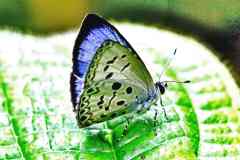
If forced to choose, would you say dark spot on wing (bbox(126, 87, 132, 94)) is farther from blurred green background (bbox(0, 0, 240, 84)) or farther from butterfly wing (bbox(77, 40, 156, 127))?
blurred green background (bbox(0, 0, 240, 84))

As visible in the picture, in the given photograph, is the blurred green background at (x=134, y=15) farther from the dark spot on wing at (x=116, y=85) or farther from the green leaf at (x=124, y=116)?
the dark spot on wing at (x=116, y=85)

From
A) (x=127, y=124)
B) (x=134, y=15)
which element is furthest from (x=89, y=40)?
(x=134, y=15)

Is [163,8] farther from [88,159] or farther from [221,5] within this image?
[88,159]

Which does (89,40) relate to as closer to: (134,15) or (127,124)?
(127,124)

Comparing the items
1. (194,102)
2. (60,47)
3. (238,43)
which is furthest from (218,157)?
(60,47)

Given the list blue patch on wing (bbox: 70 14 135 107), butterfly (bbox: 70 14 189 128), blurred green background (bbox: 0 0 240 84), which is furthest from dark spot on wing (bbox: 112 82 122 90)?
blurred green background (bbox: 0 0 240 84)

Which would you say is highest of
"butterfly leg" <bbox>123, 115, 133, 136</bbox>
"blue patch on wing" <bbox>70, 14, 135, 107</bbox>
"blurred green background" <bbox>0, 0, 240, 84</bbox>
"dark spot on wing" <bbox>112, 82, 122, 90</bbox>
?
"blurred green background" <bbox>0, 0, 240, 84</bbox>

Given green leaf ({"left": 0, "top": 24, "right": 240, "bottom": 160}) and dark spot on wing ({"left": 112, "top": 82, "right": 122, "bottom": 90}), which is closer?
green leaf ({"left": 0, "top": 24, "right": 240, "bottom": 160})
